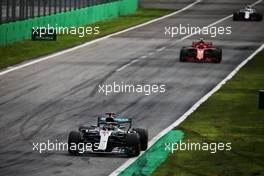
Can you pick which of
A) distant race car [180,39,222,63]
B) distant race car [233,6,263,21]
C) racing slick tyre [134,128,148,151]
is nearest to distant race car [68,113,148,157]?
racing slick tyre [134,128,148,151]

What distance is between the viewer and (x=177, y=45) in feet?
229

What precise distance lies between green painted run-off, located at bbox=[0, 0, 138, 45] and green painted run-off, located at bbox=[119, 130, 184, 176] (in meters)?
30.2

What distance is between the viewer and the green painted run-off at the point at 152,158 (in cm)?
2888

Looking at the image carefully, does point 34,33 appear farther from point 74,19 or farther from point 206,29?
point 206,29

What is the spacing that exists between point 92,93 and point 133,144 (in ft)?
50.3

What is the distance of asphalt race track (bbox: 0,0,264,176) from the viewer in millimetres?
30578

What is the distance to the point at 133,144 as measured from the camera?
3073cm

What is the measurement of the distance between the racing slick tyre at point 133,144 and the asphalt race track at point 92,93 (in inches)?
13.1

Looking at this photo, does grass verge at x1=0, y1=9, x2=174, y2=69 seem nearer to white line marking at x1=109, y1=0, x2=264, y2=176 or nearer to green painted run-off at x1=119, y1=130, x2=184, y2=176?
white line marking at x1=109, y1=0, x2=264, y2=176

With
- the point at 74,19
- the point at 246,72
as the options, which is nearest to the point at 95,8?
the point at 74,19

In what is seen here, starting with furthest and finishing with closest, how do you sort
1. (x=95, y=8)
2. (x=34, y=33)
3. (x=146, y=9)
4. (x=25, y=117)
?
(x=146, y=9), (x=95, y=8), (x=34, y=33), (x=25, y=117)

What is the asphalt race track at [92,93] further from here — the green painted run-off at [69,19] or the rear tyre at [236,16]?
the rear tyre at [236,16]

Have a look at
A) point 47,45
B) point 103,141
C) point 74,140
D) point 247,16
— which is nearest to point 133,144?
point 103,141

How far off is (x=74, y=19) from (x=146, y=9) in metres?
23.0
